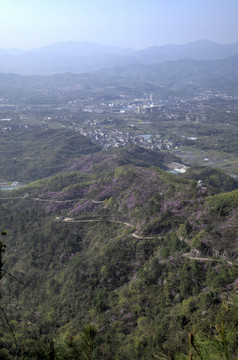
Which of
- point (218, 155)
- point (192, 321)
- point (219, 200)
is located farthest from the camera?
point (218, 155)

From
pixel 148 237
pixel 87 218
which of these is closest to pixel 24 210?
pixel 87 218

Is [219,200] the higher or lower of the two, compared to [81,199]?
higher

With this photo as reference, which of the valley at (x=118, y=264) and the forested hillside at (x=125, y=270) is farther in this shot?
the forested hillside at (x=125, y=270)

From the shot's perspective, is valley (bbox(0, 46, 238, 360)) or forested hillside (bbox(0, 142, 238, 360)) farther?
forested hillside (bbox(0, 142, 238, 360))

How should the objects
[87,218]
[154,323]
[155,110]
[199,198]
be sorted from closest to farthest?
[154,323] → [199,198] → [87,218] → [155,110]

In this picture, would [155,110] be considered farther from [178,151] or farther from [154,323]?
[154,323]

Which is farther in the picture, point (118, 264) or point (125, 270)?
point (118, 264)

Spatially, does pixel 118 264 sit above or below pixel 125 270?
above

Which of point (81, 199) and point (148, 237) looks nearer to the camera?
point (148, 237)
